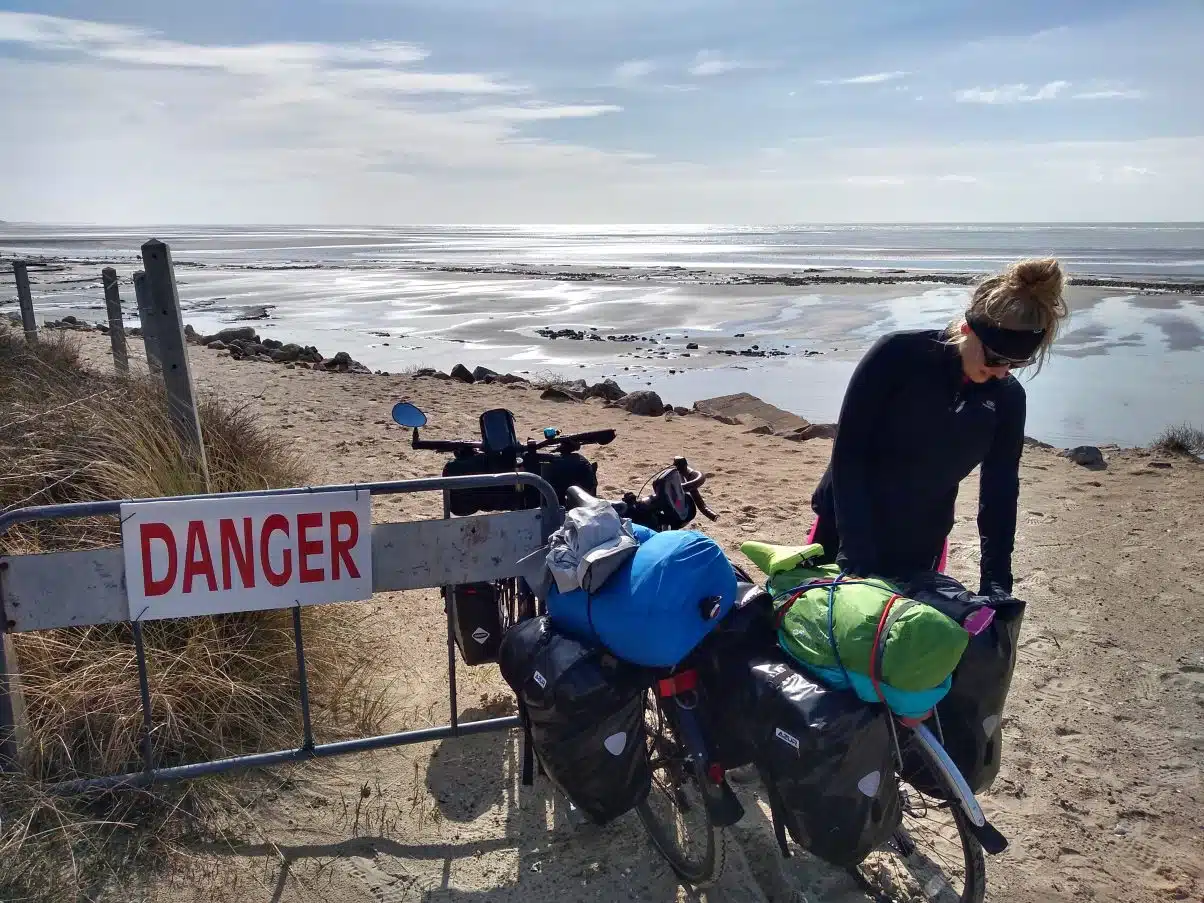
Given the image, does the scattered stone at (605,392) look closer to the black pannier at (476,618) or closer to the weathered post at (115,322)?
the weathered post at (115,322)

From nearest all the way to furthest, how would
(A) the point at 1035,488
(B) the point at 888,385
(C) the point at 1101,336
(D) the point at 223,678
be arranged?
(B) the point at 888,385 → (D) the point at 223,678 → (A) the point at 1035,488 → (C) the point at 1101,336

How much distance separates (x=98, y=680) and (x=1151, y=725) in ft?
15.6

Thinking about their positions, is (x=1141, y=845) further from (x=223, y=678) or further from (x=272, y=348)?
(x=272, y=348)

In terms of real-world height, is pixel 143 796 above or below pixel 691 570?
below

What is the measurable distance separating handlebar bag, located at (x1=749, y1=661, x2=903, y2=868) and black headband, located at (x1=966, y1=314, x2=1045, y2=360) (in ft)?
3.95

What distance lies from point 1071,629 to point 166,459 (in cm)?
521

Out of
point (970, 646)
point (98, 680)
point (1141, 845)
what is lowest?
point (1141, 845)

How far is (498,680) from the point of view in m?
4.62

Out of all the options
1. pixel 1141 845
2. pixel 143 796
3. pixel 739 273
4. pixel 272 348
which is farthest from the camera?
pixel 739 273

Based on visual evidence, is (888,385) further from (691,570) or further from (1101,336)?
(1101,336)

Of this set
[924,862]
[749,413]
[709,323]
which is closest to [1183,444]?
[749,413]

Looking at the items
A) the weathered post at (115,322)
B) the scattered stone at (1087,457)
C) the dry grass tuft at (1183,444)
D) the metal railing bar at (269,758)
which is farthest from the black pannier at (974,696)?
the dry grass tuft at (1183,444)

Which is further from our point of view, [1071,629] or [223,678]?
[1071,629]

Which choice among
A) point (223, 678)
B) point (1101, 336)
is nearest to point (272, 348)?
point (223, 678)
